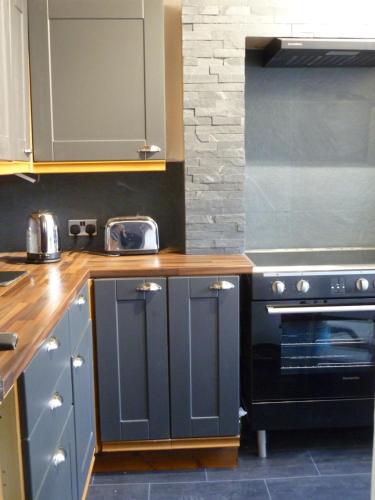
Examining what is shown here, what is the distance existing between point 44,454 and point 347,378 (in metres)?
1.39

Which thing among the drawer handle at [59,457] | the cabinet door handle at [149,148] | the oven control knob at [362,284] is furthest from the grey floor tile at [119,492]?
the cabinet door handle at [149,148]

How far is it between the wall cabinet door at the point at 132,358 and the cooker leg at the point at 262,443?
41cm

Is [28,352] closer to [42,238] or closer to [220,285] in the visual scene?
[220,285]

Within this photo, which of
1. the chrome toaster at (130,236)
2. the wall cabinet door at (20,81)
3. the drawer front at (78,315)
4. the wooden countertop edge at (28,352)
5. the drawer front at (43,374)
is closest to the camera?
the wooden countertop edge at (28,352)

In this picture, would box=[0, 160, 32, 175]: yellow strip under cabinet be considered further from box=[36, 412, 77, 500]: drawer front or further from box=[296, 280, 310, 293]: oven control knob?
box=[296, 280, 310, 293]: oven control knob

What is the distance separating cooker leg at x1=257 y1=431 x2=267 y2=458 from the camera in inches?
86.9

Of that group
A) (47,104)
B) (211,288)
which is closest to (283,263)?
(211,288)

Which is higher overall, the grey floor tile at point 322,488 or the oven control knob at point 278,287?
the oven control knob at point 278,287

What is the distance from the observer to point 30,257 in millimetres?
2195

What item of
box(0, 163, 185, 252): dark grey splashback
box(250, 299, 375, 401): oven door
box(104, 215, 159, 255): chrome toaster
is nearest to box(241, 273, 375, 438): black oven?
box(250, 299, 375, 401): oven door

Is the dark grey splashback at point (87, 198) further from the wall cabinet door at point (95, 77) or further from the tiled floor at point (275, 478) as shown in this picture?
the tiled floor at point (275, 478)

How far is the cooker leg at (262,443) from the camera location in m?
2.21

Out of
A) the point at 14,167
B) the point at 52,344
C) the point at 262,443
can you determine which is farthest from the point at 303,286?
the point at 14,167

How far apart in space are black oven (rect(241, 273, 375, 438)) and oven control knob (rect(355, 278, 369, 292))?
0.04 feet
